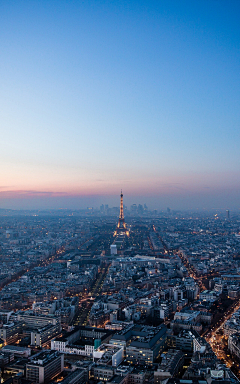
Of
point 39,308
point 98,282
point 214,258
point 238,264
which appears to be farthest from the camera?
point 214,258

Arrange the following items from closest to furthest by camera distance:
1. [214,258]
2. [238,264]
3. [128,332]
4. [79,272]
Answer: [128,332] < [79,272] < [238,264] < [214,258]

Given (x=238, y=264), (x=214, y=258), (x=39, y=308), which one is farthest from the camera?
(x=214, y=258)

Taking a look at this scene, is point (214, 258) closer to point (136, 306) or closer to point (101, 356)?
point (136, 306)

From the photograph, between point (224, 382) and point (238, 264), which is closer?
point (224, 382)

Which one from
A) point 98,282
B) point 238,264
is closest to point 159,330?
point 98,282

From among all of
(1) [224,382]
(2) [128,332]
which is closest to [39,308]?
(2) [128,332]

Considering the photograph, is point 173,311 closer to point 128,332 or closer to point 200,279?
point 128,332

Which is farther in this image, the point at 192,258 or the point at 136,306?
the point at 192,258

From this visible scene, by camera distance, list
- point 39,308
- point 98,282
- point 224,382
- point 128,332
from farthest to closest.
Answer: point 98,282 < point 39,308 < point 128,332 < point 224,382
